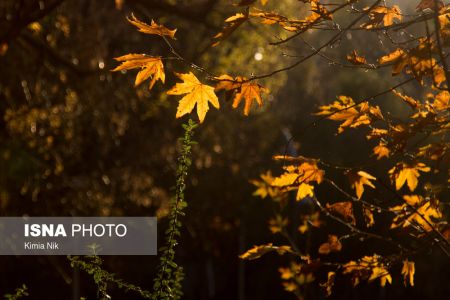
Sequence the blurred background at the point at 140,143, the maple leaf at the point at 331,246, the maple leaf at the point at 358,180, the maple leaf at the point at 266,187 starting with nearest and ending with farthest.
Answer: the maple leaf at the point at 358,180 < the maple leaf at the point at 331,246 < the maple leaf at the point at 266,187 < the blurred background at the point at 140,143

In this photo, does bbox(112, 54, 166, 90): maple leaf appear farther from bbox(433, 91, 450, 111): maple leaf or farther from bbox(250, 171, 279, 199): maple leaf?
bbox(250, 171, 279, 199): maple leaf

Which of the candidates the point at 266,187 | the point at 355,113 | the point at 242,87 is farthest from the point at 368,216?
the point at 266,187

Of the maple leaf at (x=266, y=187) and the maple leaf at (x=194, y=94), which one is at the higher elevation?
the maple leaf at (x=266, y=187)

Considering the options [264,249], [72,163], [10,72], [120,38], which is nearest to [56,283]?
[72,163]

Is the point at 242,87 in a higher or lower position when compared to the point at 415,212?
higher

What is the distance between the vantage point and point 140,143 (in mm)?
13273

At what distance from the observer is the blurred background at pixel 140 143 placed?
9211 millimetres

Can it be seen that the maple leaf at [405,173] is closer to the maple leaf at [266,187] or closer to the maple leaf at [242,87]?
the maple leaf at [242,87]

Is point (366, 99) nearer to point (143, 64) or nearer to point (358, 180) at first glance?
point (358, 180)

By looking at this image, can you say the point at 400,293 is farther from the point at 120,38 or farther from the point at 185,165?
the point at 185,165

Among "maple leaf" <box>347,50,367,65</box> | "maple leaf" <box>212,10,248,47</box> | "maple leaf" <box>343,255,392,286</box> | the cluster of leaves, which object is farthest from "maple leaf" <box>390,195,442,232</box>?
"maple leaf" <box>212,10,248,47</box>

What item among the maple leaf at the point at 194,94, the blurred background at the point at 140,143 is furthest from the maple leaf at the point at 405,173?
the blurred background at the point at 140,143

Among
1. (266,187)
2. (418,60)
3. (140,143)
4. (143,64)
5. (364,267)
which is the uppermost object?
(140,143)

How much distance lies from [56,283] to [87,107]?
572cm
